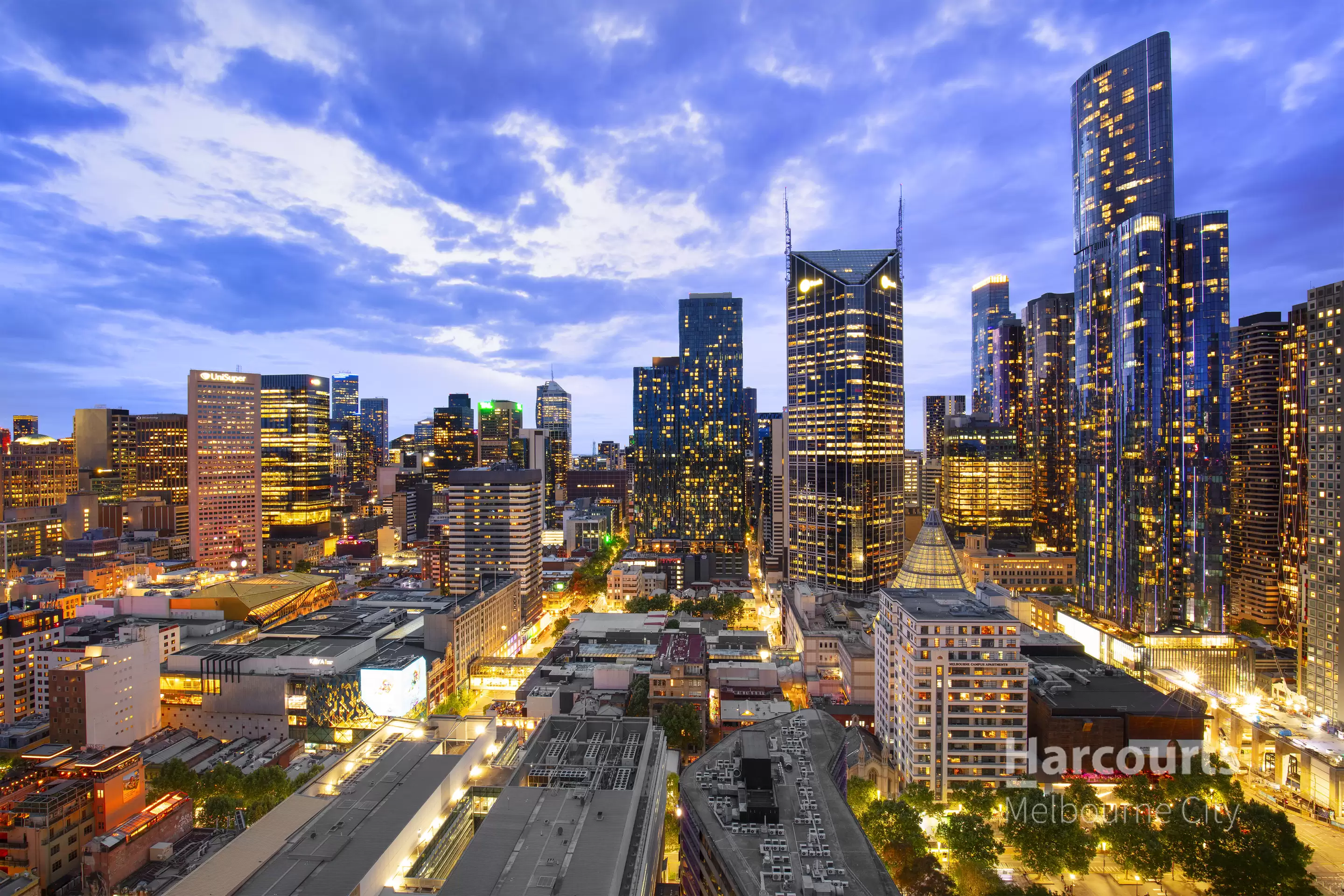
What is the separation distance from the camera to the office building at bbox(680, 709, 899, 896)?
36.1 m

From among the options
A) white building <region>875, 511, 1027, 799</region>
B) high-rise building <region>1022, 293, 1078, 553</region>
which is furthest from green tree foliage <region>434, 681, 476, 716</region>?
high-rise building <region>1022, 293, 1078, 553</region>

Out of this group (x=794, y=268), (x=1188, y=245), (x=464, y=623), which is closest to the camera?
(x=464, y=623)

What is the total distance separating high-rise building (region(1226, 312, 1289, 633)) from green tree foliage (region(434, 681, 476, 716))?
12445 cm

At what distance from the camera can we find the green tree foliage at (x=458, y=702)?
83.1m

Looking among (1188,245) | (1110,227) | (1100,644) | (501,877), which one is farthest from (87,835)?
(1110,227)

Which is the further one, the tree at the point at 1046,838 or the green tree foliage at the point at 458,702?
the green tree foliage at the point at 458,702

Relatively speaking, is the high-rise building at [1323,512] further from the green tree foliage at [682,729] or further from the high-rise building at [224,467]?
the high-rise building at [224,467]

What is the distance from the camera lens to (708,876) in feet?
132

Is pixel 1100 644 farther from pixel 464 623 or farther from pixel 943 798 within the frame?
pixel 464 623

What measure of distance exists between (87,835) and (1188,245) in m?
156

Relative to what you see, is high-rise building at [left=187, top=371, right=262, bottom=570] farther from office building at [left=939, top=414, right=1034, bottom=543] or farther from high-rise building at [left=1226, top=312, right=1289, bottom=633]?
high-rise building at [left=1226, top=312, right=1289, bottom=633]

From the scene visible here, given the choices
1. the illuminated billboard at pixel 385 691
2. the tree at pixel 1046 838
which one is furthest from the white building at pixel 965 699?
the illuminated billboard at pixel 385 691

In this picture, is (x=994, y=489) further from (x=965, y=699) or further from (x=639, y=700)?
(x=639, y=700)

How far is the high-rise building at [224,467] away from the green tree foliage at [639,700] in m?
136
